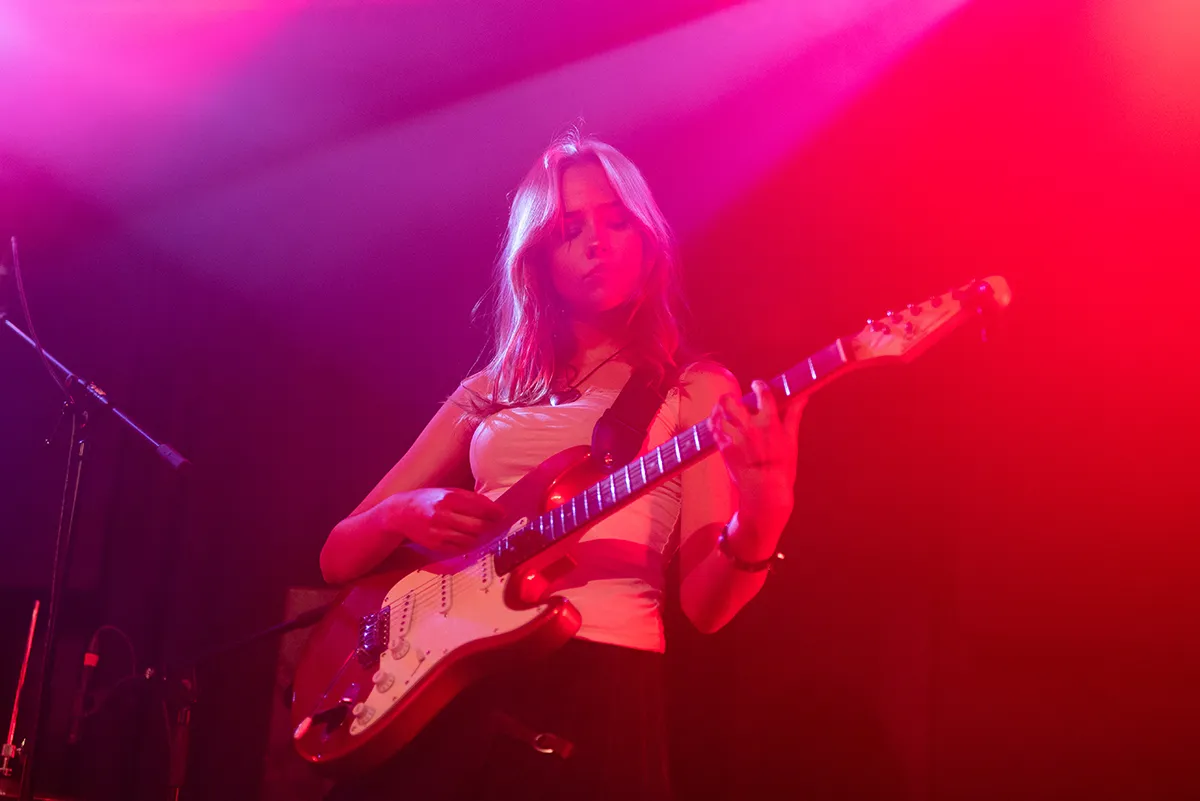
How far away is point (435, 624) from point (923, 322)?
1.14 meters

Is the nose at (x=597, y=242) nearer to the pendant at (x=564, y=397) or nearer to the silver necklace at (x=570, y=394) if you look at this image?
the silver necklace at (x=570, y=394)

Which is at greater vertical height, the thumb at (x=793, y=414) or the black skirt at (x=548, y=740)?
the thumb at (x=793, y=414)

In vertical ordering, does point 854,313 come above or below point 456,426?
above

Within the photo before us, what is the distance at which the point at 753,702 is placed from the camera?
2.71 m

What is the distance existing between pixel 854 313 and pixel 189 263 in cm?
299

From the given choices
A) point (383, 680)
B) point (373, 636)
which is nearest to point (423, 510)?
point (373, 636)

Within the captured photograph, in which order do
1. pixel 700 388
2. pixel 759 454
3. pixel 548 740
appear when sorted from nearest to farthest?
pixel 548 740 < pixel 759 454 < pixel 700 388

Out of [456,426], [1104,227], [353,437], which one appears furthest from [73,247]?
[1104,227]

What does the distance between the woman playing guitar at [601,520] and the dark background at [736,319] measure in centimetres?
79

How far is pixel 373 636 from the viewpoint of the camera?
6.11 ft

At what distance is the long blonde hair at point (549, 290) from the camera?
2295 mm

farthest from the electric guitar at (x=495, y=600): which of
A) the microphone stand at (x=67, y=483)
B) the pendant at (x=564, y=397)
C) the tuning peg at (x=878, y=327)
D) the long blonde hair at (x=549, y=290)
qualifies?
the microphone stand at (x=67, y=483)

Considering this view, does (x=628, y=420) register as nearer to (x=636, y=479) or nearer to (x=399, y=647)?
(x=636, y=479)

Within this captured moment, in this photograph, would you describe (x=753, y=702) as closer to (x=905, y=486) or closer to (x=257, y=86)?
(x=905, y=486)
